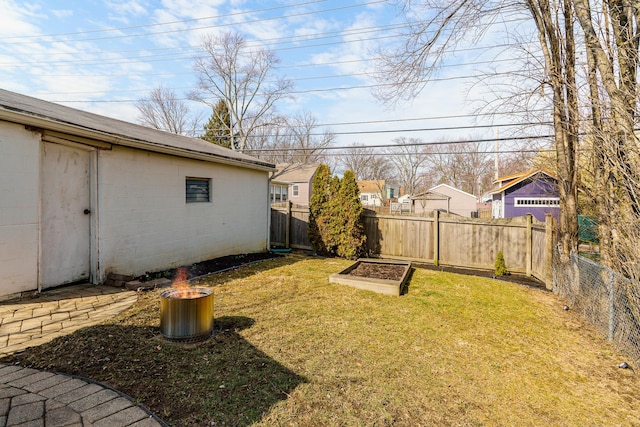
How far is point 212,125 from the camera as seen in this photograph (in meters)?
27.0

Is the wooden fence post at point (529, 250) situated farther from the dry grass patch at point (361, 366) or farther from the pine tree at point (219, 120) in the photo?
the pine tree at point (219, 120)

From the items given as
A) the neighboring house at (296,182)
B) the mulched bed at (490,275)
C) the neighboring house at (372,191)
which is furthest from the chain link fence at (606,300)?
the neighboring house at (372,191)

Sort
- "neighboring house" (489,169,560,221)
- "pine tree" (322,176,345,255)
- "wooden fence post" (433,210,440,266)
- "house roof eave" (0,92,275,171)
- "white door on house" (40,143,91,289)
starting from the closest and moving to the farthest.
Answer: "house roof eave" (0,92,275,171) < "white door on house" (40,143,91,289) < "wooden fence post" (433,210,440,266) < "pine tree" (322,176,345,255) < "neighboring house" (489,169,560,221)

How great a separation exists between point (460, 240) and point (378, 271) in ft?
10.6

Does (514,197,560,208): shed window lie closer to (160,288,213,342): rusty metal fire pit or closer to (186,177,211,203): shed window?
(186,177,211,203): shed window

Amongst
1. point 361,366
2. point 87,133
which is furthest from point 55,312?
point 361,366

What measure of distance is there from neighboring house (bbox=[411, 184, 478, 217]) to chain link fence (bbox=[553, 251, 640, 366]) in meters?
19.9

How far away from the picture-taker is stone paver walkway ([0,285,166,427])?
200cm

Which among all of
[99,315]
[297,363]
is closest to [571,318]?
[297,363]

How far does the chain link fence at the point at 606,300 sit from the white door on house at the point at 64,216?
23.9 feet

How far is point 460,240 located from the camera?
8.68 metres

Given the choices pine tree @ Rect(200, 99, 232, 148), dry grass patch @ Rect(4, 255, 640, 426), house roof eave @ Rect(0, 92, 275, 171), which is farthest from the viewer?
pine tree @ Rect(200, 99, 232, 148)

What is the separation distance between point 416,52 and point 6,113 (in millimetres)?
7392

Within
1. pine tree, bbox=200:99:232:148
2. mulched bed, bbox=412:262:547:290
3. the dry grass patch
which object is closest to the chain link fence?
the dry grass patch
